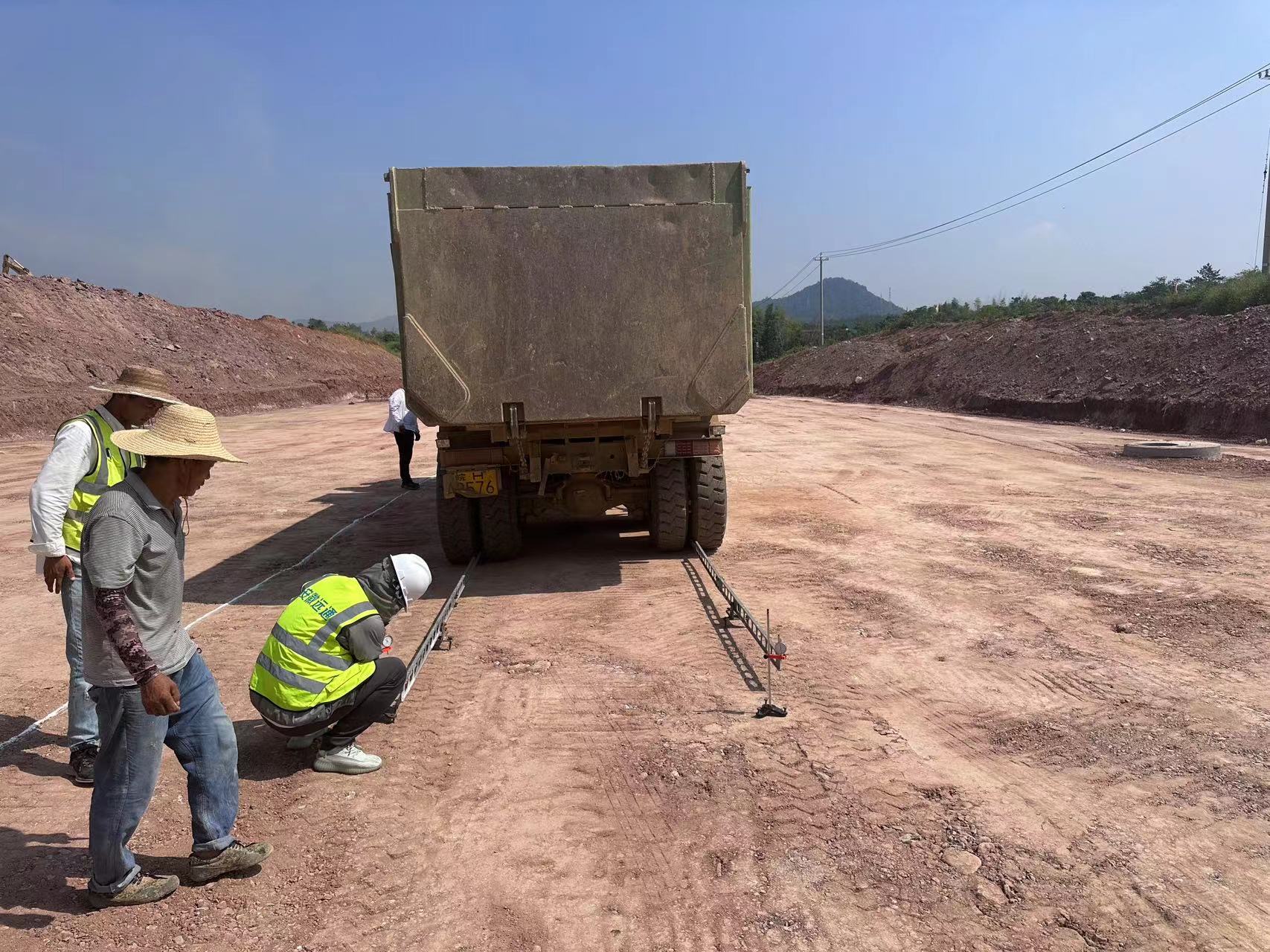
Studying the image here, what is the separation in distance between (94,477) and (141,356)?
33.4m

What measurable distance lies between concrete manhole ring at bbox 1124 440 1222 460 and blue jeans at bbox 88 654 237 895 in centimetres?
1519

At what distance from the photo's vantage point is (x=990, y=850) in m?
3.38

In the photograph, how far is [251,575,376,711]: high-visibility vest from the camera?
392 cm

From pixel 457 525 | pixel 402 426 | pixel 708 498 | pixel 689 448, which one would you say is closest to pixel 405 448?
pixel 402 426

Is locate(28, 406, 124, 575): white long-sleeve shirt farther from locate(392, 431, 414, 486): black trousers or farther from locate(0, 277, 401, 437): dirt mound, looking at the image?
locate(0, 277, 401, 437): dirt mound

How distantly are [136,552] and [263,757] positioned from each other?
6.15 ft

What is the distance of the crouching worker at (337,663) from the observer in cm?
393

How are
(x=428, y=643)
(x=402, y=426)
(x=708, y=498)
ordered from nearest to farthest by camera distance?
(x=428, y=643), (x=708, y=498), (x=402, y=426)

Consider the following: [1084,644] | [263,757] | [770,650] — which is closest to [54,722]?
[263,757]

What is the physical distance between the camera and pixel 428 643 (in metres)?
Answer: 5.46

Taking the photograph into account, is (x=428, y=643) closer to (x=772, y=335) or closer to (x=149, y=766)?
(x=149, y=766)

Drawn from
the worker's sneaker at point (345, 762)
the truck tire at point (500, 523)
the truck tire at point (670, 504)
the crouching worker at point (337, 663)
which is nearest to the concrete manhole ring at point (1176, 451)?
the truck tire at point (670, 504)

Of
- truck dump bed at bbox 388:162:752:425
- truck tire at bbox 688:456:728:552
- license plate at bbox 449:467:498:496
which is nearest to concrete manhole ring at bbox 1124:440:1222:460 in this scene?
truck tire at bbox 688:456:728:552

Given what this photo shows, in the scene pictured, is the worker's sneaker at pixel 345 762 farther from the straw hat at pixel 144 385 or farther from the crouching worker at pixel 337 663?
the straw hat at pixel 144 385
